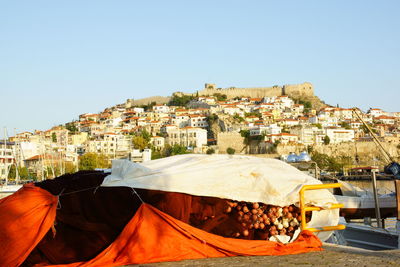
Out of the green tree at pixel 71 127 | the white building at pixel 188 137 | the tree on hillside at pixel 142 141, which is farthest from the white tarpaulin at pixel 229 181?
the green tree at pixel 71 127

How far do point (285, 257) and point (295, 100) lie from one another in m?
130

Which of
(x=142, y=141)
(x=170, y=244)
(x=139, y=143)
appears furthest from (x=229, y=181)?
(x=142, y=141)

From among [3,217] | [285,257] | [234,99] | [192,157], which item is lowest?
[285,257]

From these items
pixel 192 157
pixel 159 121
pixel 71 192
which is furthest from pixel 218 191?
pixel 159 121

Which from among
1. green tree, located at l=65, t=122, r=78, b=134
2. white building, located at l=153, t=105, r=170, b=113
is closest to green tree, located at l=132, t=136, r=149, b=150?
white building, located at l=153, t=105, r=170, b=113

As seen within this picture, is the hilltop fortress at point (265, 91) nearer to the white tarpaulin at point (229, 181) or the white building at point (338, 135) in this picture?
the white building at point (338, 135)

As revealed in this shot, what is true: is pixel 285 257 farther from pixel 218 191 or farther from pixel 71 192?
pixel 71 192

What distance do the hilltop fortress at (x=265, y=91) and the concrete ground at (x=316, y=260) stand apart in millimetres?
131352

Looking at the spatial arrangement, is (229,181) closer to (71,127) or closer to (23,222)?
(23,222)

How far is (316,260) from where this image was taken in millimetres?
5738

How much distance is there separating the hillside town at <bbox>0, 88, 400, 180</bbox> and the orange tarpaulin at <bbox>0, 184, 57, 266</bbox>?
7216cm

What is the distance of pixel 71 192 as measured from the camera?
21.9 feet

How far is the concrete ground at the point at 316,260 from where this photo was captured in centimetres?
546

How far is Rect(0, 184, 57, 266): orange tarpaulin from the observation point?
6.05 metres
